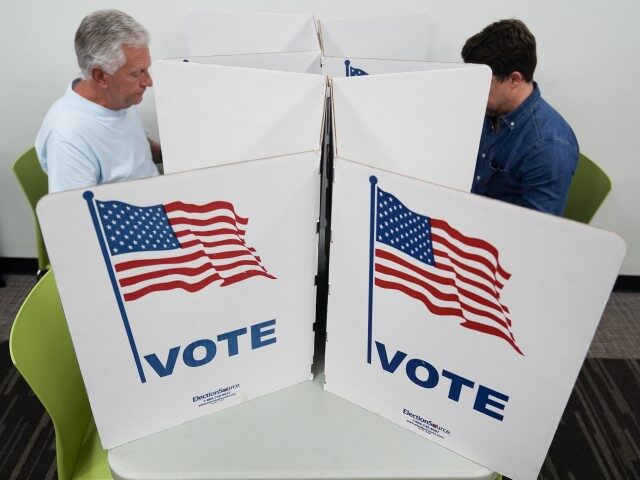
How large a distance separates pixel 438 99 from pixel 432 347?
0.48m

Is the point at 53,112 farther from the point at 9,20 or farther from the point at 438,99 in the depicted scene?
the point at 438,99

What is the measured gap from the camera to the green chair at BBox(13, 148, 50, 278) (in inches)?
75.8

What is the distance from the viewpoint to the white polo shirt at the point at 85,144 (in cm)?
170

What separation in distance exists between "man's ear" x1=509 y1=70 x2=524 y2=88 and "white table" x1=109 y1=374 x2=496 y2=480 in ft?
4.16

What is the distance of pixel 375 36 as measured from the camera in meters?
1.77

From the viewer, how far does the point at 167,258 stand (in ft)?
2.64

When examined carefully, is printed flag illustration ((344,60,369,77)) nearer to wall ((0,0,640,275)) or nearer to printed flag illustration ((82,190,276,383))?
printed flag illustration ((82,190,276,383))

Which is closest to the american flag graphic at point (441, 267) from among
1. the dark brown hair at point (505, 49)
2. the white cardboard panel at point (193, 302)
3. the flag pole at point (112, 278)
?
the white cardboard panel at point (193, 302)

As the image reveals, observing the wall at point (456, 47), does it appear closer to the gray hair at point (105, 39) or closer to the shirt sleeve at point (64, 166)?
the gray hair at point (105, 39)

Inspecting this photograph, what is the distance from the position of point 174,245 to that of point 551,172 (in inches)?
53.4

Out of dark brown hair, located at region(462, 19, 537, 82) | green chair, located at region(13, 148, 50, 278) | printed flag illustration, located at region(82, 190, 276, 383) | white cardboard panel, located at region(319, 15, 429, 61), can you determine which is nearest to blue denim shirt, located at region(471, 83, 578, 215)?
dark brown hair, located at region(462, 19, 537, 82)

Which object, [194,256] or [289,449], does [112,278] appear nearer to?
[194,256]

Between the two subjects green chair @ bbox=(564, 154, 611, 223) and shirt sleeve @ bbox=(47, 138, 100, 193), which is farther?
green chair @ bbox=(564, 154, 611, 223)

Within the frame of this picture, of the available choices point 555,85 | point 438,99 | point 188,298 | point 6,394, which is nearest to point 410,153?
point 438,99
